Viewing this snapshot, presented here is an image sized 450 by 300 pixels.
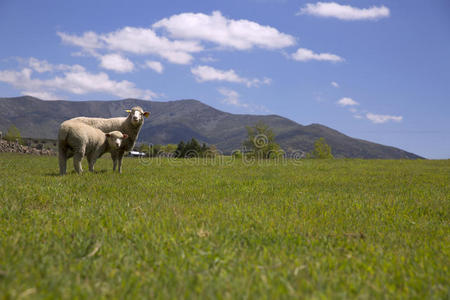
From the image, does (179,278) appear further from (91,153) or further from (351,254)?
(91,153)

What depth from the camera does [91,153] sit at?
1199 centimetres

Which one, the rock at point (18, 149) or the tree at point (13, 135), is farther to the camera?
the tree at point (13, 135)

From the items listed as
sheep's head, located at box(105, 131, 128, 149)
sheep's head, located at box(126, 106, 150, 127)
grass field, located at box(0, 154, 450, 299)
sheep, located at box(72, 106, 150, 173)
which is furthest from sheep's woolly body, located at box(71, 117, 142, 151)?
grass field, located at box(0, 154, 450, 299)

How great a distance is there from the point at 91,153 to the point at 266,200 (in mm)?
7862

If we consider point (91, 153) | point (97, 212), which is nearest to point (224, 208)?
point (97, 212)

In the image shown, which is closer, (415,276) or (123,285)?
(123,285)

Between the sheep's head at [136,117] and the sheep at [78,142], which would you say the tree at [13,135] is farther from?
the sheep at [78,142]

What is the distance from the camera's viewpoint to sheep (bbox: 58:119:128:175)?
10.9 metres

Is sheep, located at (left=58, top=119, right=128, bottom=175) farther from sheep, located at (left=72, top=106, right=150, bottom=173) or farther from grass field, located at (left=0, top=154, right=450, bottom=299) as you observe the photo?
grass field, located at (left=0, top=154, right=450, bottom=299)

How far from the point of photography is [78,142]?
10883mm

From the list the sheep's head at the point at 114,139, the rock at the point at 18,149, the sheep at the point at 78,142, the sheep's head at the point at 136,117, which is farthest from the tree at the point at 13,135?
the sheep at the point at 78,142

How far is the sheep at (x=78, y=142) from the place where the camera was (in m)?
10.9

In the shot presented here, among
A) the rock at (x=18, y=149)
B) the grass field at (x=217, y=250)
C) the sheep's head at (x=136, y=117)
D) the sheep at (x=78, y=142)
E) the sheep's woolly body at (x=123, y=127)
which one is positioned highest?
the sheep's head at (x=136, y=117)

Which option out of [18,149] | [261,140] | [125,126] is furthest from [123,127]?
[261,140]
